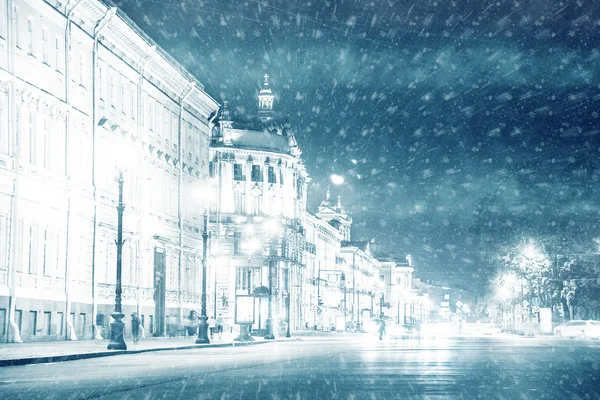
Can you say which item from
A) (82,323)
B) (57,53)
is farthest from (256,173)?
(57,53)

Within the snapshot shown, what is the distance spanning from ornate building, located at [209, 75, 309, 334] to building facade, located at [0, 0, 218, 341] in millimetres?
35610

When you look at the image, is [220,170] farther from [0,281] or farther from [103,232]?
[0,281]

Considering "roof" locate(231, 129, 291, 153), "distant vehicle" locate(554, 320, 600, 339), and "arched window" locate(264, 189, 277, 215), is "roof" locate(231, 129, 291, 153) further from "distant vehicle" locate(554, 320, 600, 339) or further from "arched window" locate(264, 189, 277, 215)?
"distant vehicle" locate(554, 320, 600, 339)

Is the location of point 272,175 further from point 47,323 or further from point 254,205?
point 47,323

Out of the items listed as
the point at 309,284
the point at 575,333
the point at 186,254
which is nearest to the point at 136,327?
the point at 186,254

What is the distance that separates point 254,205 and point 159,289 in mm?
47601

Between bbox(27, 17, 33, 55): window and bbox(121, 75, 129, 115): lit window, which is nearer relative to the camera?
bbox(27, 17, 33, 55): window

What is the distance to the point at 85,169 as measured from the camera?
49594 millimetres

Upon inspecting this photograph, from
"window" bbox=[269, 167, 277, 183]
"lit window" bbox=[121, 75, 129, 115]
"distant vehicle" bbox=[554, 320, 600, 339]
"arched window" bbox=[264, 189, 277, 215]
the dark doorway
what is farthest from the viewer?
"window" bbox=[269, 167, 277, 183]

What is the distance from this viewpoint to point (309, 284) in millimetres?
134000

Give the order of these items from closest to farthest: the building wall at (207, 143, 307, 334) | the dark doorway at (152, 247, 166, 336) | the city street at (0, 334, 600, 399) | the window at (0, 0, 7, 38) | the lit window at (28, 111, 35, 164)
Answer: the city street at (0, 334, 600, 399) → the window at (0, 0, 7, 38) → the lit window at (28, 111, 35, 164) → the dark doorway at (152, 247, 166, 336) → the building wall at (207, 143, 307, 334)

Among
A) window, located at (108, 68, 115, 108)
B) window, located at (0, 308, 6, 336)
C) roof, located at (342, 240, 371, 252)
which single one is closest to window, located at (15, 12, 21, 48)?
window, located at (0, 308, 6, 336)

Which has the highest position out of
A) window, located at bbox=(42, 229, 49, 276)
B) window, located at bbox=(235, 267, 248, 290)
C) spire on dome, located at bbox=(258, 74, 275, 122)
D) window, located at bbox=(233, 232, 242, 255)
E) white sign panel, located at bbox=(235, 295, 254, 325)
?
spire on dome, located at bbox=(258, 74, 275, 122)

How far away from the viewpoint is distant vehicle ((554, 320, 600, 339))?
77375mm
